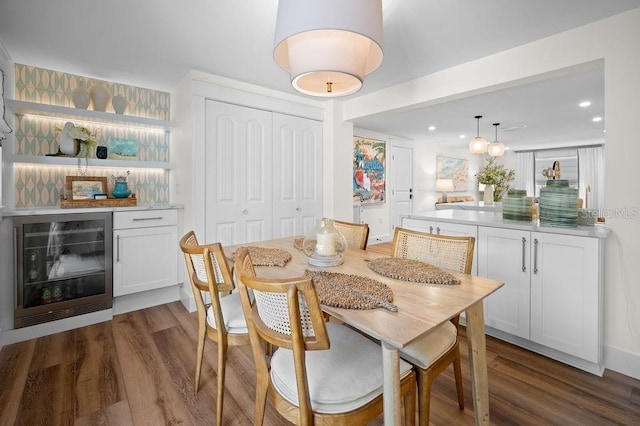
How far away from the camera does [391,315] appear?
99cm

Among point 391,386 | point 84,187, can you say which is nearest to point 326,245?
point 391,386

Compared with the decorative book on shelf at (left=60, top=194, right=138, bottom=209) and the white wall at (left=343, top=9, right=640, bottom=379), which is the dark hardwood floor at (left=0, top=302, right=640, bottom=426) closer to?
the white wall at (left=343, top=9, right=640, bottom=379)

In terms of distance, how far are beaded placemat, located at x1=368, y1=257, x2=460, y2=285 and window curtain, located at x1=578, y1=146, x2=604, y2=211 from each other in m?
8.83

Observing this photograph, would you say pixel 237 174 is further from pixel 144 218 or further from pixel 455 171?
pixel 455 171

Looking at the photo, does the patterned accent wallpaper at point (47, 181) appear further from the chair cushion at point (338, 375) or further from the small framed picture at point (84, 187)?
the chair cushion at point (338, 375)

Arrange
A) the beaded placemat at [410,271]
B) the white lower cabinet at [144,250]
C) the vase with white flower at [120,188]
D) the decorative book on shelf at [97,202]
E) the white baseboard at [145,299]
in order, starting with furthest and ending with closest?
1. the vase with white flower at [120,188]
2. the white baseboard at [145,299]
3. the white lower cabinet at [144,250]
4. the decorative book on shelf at [97,202]
5. the beaded placemat at [410,271]

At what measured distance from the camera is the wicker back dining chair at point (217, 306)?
1411 millimetres

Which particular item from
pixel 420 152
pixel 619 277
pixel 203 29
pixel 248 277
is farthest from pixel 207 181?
pixel 420 152

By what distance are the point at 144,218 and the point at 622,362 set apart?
151 inches

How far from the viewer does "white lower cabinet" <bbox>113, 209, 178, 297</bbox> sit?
9.16 ft

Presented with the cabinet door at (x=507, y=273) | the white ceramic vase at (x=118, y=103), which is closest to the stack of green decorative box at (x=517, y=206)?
the cabinet door at (x=507, y=273)

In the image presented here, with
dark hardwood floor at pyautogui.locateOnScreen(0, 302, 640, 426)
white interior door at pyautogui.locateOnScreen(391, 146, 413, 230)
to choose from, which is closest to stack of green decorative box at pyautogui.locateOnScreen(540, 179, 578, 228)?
dark hardwood floor at pyautogui.locateOnScreen(0, 302, 640, 426)

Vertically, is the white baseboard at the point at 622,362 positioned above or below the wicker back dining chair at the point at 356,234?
below

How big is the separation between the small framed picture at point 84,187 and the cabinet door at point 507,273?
3.52 m
